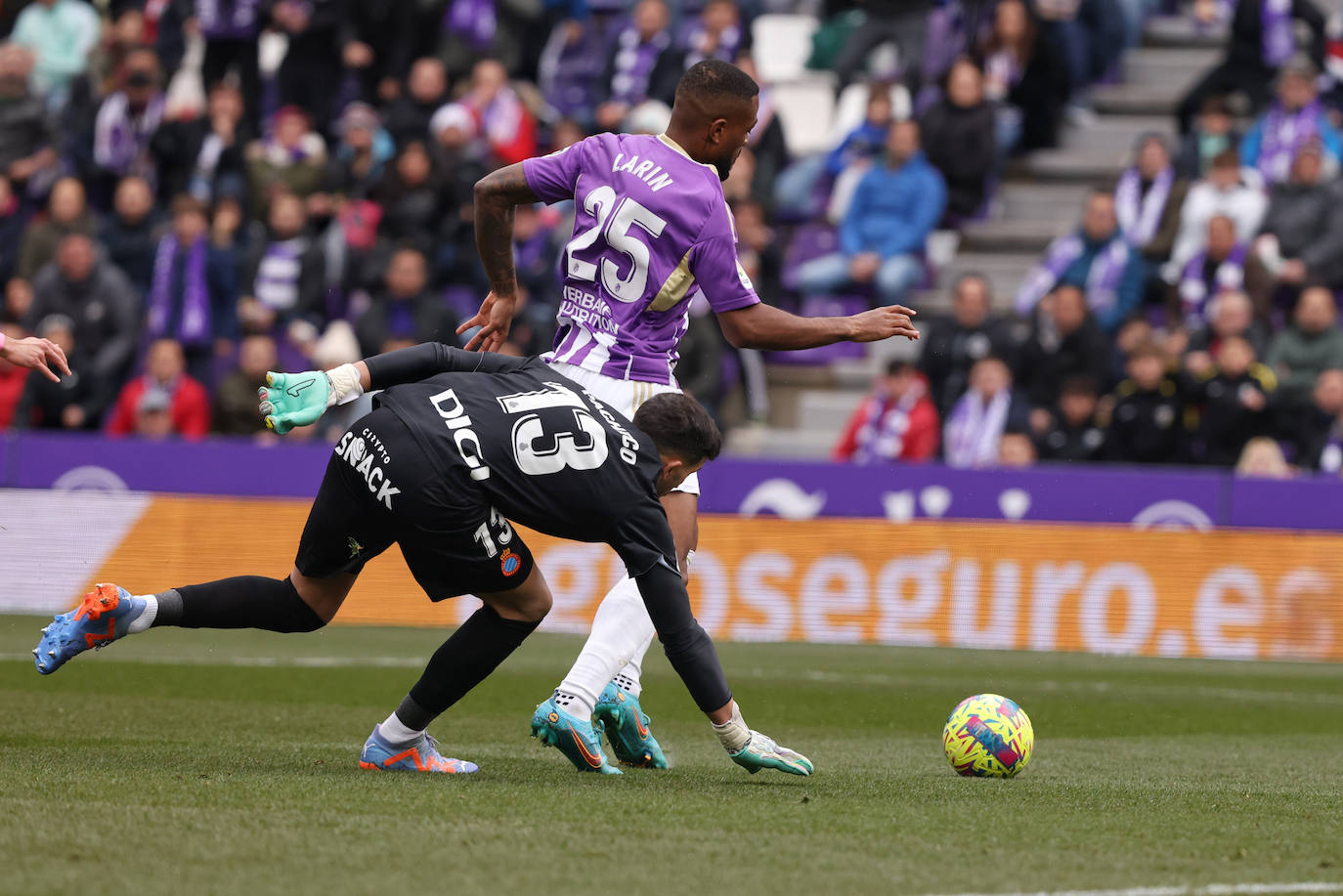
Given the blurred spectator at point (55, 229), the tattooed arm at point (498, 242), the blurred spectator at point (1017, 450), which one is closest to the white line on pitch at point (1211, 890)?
the tattooed arm at point (498, 242)

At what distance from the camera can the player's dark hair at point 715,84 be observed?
22.4 feet

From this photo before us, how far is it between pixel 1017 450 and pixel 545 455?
378 inches

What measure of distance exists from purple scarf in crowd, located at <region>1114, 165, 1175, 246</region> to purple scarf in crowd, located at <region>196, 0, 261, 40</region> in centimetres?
959

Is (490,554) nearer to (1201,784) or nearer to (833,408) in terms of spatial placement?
(1201,784)

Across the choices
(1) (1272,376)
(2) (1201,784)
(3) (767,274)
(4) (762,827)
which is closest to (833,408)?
(3) (767,274)

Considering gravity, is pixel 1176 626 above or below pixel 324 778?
below

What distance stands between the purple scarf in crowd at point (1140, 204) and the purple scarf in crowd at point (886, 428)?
257 cm

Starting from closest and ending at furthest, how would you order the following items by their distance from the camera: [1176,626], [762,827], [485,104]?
[762,827]
[1176,626]
[485,104]

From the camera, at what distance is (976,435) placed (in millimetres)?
15719

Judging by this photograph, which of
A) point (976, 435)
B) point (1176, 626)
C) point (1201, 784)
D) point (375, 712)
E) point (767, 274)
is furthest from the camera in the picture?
point (767, 274)

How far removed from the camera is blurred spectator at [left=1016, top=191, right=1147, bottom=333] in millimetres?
16625

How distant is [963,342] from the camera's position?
1616cm

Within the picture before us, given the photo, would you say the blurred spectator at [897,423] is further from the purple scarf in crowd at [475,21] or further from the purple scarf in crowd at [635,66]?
the purple scarf in crowd at [475,21]

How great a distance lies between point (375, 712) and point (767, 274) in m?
9.02
